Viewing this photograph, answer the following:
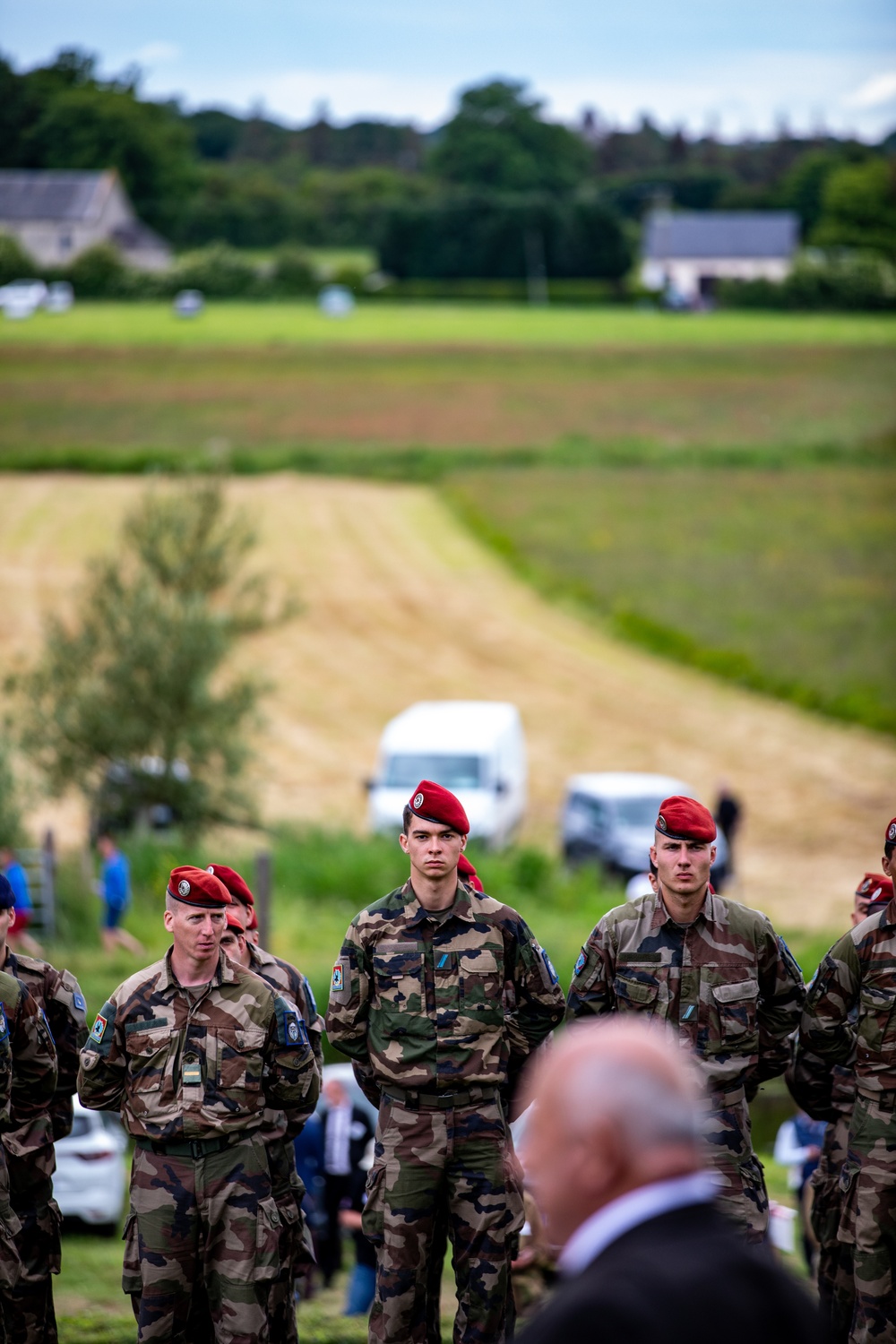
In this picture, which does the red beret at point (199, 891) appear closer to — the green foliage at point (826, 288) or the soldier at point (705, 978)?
the soldier at point (705, 978)

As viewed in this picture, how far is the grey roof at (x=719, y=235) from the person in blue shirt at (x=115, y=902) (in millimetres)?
58924

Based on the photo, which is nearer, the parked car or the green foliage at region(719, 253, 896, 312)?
the parked car

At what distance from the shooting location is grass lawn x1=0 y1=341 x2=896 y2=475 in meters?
48.7

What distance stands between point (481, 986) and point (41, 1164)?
1.75m

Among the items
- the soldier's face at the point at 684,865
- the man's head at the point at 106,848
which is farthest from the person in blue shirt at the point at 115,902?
the soldier's face at the point at 684,865

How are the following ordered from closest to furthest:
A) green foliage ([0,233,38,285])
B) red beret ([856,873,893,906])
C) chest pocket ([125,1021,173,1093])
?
chest pocket ([125,1021,173,1093]) → red beret ([856,873,893,906]) → green foliage ([0,233,38,285])

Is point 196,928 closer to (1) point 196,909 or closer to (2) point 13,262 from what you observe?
(1) point 196,909

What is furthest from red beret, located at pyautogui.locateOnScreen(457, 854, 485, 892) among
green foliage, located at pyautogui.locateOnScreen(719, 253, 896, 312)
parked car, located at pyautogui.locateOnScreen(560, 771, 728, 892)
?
green foliage, located at pyautogui.locateOnScreen(719, 253, 896, 312)

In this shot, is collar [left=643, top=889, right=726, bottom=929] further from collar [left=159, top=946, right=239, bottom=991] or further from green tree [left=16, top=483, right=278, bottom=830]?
green tree [left=16, top=483, right=278, bottom=830]

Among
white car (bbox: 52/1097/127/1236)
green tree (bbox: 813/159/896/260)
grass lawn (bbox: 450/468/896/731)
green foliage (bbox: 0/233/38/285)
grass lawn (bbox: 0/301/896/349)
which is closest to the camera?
white car (bbox: 52/1097/127/1236)

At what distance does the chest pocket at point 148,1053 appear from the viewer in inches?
204

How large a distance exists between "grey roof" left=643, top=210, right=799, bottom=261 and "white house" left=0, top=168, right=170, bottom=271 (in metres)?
31.7

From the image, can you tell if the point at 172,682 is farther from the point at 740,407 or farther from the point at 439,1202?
the point at 740,407

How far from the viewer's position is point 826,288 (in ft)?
209
